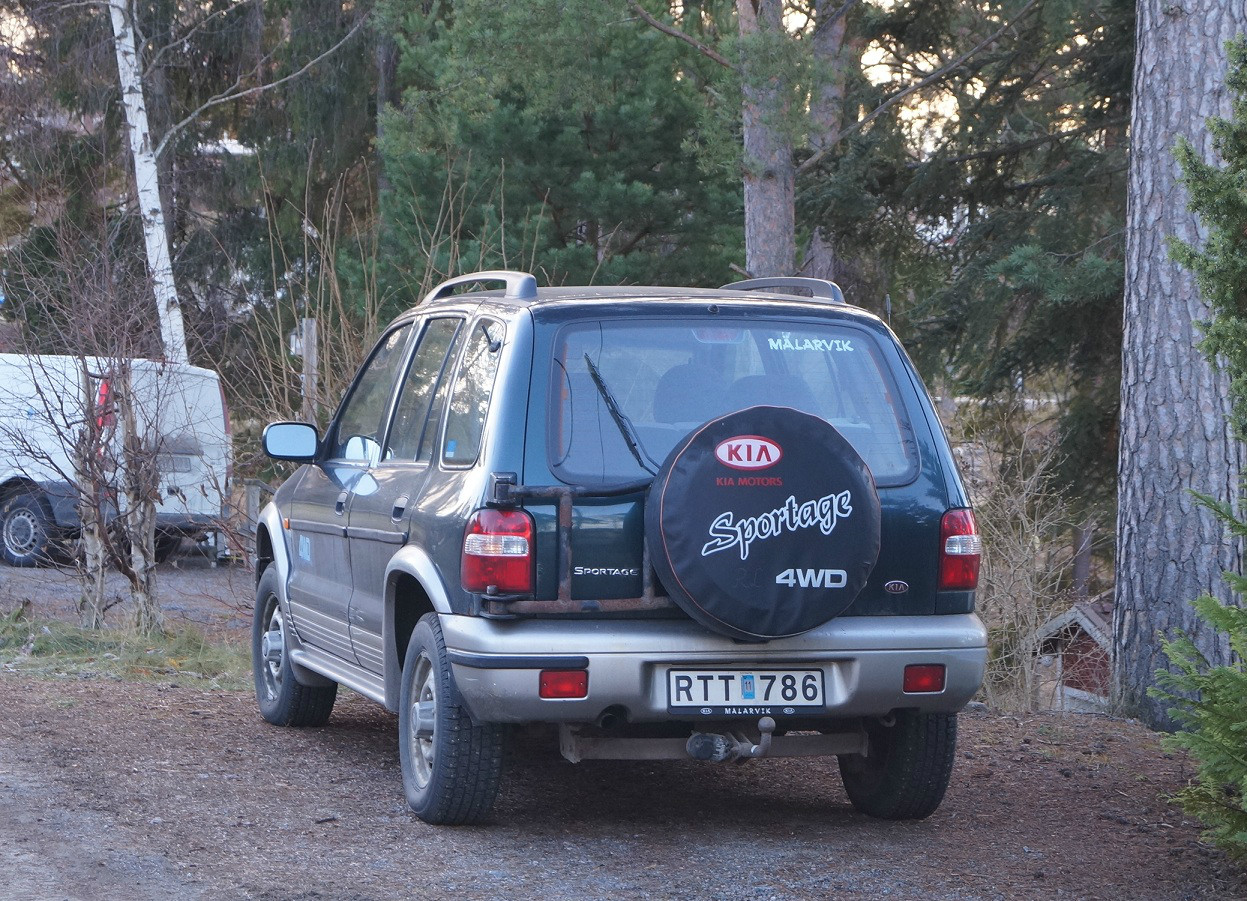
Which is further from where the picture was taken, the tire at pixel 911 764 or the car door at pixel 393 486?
the car door at pixel 393 486

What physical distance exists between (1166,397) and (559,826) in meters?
4.15

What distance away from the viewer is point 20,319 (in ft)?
39.9

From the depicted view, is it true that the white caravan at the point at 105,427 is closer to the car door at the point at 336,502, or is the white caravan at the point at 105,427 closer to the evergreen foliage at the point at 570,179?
the car door at the point at 336,502

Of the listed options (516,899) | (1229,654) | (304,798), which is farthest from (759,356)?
(1229,654)

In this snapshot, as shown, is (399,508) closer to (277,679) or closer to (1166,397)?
(277,679)

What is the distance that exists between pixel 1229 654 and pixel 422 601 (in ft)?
14.3

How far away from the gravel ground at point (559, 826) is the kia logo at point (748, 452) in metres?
1.27

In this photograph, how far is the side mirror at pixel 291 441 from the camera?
653 cm

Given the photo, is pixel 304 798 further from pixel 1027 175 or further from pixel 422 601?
pixel 1027 175

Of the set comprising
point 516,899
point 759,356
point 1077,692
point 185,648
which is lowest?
point 1077,692

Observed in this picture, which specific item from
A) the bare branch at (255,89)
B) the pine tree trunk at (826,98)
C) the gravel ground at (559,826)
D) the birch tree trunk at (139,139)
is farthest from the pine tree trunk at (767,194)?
the bare branch at (255,89)

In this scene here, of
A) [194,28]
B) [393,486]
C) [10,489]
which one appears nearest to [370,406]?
[393,486]

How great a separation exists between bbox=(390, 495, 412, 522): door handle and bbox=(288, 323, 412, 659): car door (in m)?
0.66

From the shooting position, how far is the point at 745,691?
487cm
